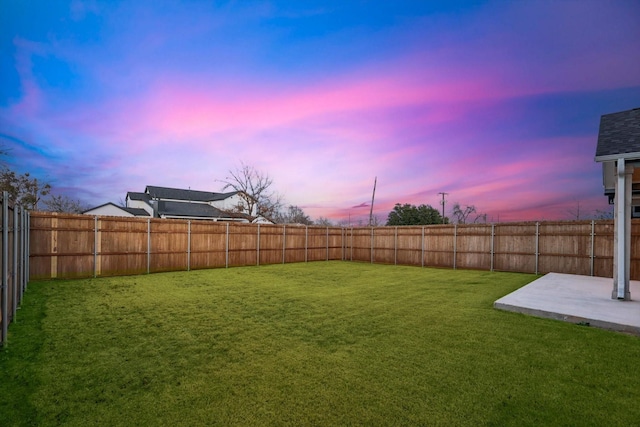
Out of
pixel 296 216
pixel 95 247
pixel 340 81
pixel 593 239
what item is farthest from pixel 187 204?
pixel 593 239

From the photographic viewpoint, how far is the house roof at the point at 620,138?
5027 mm

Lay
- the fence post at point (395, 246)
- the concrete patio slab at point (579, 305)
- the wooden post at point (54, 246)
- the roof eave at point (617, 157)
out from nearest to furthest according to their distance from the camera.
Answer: the concrete patio slab at point (579, 305) → the roof eave at point (617, 157) → the wooden post at point (54, 246) → the fence post at point (395, 246)

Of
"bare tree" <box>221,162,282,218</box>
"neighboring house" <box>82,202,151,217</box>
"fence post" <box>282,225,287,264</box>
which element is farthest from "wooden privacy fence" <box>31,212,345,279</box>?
"neighboring house" <box>82,202,151,217</box>

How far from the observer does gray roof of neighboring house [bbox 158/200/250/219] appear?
96.9 ft

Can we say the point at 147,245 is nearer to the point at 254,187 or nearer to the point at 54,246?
the point at 54,246

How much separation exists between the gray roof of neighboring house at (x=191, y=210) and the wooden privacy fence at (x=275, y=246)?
55.7ft

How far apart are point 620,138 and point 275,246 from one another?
11.4 metres

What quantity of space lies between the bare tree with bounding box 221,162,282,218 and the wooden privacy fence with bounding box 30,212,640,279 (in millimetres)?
14315

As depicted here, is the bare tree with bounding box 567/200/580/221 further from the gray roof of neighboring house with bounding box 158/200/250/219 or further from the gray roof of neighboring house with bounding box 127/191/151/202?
the gray roof of neighboring house with bounding box 127/191/151/202

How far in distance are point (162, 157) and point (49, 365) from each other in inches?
712

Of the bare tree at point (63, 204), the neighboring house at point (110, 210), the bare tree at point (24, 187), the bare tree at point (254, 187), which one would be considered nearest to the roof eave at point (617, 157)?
the bare tree at point (254, 187)

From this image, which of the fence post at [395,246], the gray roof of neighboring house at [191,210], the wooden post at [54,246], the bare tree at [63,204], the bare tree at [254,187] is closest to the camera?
the wooden post at [54,246]

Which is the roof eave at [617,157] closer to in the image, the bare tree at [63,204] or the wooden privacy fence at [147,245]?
the wooden privacy fence at [147,245]

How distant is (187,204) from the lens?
3331 cm
